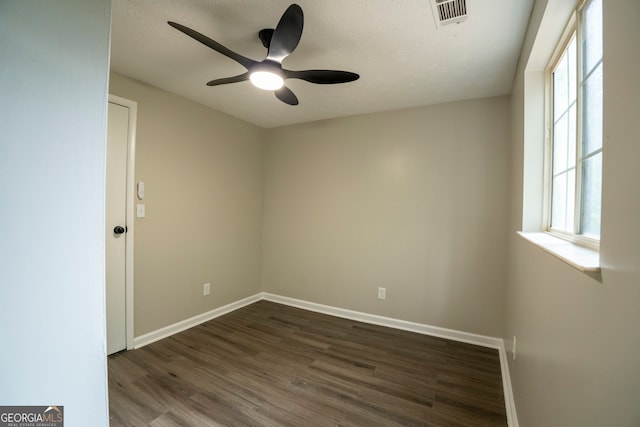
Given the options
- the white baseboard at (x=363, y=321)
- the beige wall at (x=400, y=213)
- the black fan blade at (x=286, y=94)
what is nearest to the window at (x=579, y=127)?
the beige wall at (x=400, y=213)

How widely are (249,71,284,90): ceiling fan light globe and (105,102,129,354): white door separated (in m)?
1.38

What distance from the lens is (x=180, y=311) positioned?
2.73 meters

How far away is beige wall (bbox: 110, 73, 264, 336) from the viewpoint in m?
2.43

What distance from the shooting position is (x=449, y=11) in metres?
1.42

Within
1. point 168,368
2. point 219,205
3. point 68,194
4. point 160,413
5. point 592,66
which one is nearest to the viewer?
point 68,194

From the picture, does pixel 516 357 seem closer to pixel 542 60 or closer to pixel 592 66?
pixel 592 66

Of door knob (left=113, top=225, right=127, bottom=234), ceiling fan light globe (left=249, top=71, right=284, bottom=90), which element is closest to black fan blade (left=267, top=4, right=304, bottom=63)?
ceiling fan light globe (left=249, top=71, right=284, bottom=90)

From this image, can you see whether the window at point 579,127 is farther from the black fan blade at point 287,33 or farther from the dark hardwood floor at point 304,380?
the dark hardwood floor at point 304,380

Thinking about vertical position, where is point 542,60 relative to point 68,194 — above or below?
above

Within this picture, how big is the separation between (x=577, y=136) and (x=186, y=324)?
3.33m

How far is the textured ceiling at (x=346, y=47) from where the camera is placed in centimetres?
144

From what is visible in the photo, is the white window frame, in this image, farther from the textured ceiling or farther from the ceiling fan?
the ceiling fan

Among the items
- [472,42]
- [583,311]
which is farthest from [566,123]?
[583,311]

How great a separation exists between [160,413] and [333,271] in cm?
205
